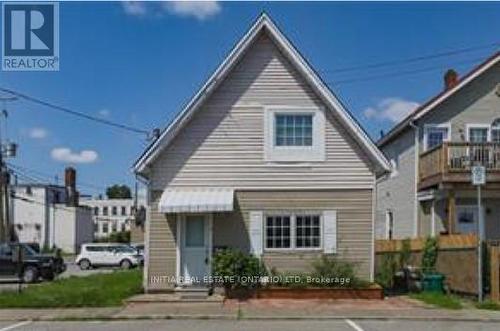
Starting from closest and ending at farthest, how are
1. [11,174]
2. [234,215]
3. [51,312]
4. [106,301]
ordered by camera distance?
[51,312], [106,301], [234,215], [11,174]

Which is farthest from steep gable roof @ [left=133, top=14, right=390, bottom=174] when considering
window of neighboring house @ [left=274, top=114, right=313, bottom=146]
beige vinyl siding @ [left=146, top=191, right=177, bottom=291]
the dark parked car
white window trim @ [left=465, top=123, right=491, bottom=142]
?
the dark parked car

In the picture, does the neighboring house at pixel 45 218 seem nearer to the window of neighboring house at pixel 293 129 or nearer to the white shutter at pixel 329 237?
the window of neighboring house at pixel 293 129

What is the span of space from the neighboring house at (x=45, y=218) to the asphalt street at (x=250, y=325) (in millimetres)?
64851

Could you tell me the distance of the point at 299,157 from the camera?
2231 cm

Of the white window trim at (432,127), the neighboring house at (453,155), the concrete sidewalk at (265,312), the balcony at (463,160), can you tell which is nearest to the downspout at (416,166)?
the neighboring house at (453,155)

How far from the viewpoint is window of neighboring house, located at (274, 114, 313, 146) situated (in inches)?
884

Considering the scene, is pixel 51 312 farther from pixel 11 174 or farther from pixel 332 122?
pixel 11 174

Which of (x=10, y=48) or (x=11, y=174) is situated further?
(x=11, y=174)

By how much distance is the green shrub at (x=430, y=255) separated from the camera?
24.3 meters

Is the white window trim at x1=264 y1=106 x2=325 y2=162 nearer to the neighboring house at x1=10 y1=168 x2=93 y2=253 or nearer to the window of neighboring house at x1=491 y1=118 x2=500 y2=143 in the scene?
the window of neighboring house at x1=491 y1=118 x2=500 y2=143

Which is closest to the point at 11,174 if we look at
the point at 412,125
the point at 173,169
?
the point at 412,125

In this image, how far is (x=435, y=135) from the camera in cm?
3195

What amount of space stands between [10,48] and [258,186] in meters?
8.12

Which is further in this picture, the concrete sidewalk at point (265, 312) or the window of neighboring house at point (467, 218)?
the window of neighboring house at point (467, 218)
